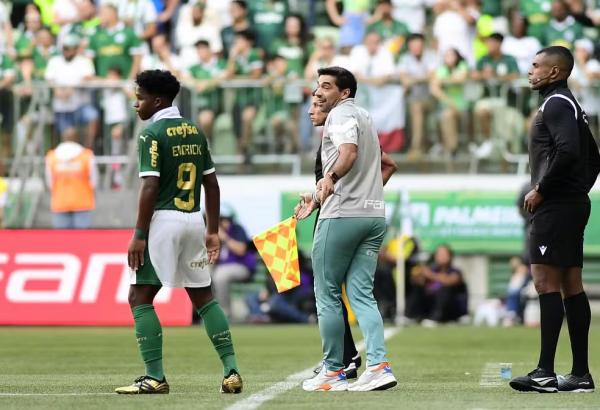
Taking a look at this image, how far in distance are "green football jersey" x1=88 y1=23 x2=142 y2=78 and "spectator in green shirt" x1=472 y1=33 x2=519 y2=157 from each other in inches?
209

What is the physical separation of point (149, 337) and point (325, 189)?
1392 mm

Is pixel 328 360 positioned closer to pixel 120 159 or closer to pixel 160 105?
pixel 160 105

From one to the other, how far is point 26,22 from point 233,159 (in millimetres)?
4460

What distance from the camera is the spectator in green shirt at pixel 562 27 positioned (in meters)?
23.8

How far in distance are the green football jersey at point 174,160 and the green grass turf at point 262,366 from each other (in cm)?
118

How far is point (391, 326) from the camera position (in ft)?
68.0

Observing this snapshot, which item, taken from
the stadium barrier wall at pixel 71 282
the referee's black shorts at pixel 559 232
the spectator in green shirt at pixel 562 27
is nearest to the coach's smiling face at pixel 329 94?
the referee's black shorts at pixel 559 232

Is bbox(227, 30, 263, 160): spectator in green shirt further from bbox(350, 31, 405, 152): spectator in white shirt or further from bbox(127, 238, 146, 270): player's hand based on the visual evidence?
bbox(127, 238, 146, 270): player's hand

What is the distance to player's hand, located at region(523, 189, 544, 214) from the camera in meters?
9.32

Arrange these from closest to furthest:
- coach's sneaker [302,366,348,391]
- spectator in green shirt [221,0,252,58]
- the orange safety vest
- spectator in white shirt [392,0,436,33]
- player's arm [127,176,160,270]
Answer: player's arm [127,176,160,270]
coach's sneaker [302,366,348,391]
the orange safety vest
spectator in green shirt [221,0,252,58]
spectator in white shirt [392,0,436,33]

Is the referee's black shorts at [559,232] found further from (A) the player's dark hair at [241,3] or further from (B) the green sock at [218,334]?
(A) the player's dark hair at [241,3]

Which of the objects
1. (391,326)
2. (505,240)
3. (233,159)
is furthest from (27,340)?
(505,240)

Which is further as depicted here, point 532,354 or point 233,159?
point 233,159

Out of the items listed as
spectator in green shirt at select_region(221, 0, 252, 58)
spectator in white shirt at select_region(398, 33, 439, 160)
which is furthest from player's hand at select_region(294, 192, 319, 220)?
spectator in green shirt at select_region(221, 0, 252, 58)
